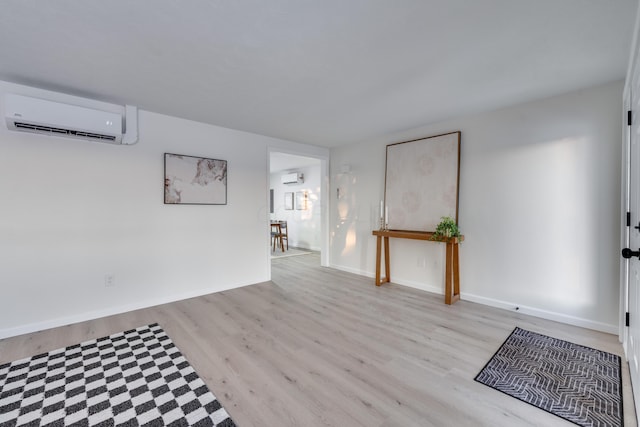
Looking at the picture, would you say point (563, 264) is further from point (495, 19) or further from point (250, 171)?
point (250, 171)

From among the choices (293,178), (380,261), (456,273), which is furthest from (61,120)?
(293,178)

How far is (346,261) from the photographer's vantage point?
506 centimetres

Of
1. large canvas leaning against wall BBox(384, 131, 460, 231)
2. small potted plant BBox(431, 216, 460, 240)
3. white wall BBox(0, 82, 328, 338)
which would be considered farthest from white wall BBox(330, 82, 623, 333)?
white wall BBox(0, 82, 328, 338)

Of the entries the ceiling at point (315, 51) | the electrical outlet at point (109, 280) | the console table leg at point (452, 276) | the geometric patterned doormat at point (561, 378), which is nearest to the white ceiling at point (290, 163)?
the ceiling at point (315, 51)

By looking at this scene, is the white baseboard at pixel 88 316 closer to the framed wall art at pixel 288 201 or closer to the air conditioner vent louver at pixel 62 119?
the air conditioner vent louver at pixel 62 119

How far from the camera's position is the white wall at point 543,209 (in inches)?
101

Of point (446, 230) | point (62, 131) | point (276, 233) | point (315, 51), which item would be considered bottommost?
point (276, 233)

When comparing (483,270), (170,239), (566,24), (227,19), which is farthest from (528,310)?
(170,239)

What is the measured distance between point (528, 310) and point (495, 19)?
285 cm

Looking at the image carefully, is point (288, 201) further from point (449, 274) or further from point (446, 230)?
point (449, 274)

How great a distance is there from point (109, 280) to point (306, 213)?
5.16m

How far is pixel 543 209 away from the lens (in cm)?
289

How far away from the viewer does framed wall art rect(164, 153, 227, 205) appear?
11.2 ft

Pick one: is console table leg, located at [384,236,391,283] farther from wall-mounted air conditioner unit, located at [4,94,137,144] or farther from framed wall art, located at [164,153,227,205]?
wall-mounted air conditioner unit, located at [4,94,137,144]
